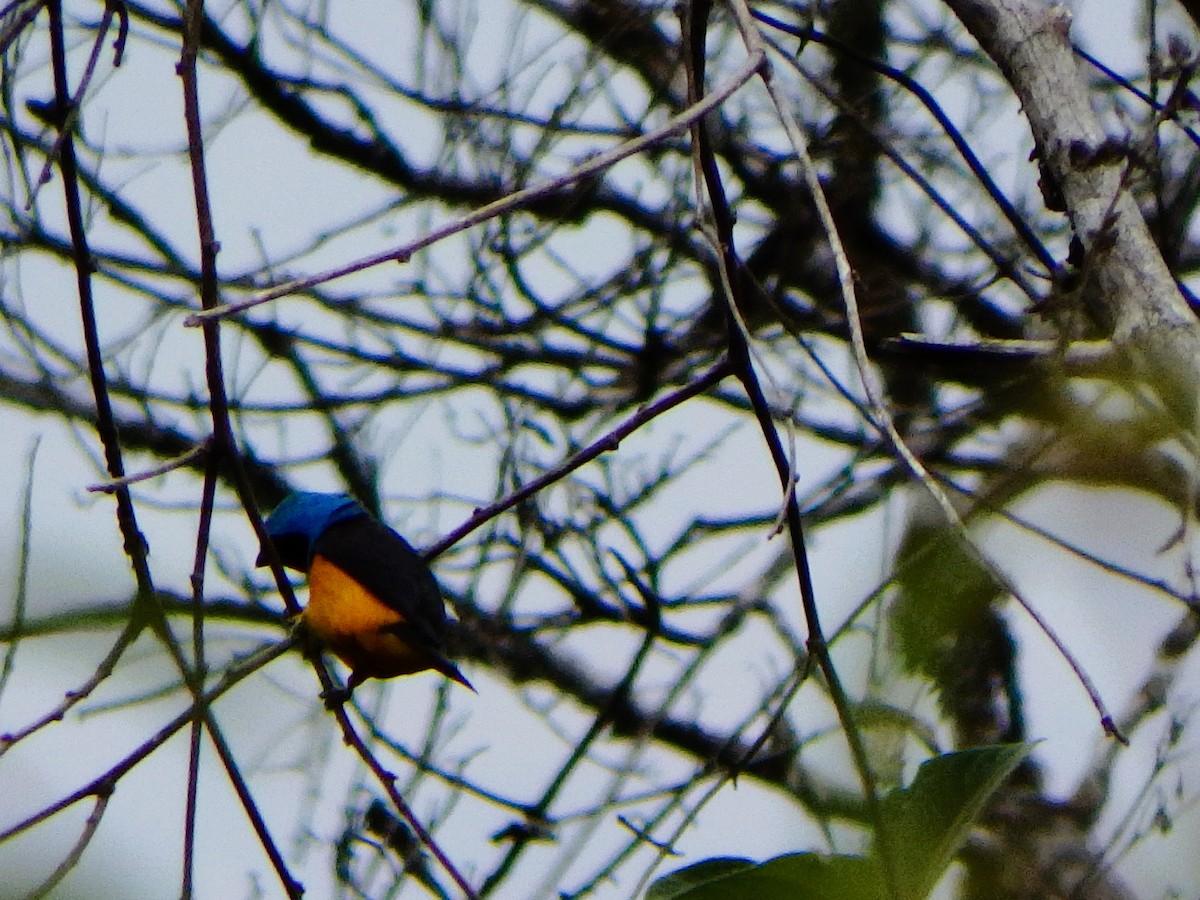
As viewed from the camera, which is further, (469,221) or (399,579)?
(399,579)

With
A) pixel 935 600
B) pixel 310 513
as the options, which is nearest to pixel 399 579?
pixel 310 513

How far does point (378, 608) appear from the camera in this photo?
12.1 feet

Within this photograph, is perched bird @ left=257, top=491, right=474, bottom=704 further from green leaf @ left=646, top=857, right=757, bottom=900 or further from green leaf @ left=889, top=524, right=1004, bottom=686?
green leaf @ left=889, top=524, right=1004, bottom=686

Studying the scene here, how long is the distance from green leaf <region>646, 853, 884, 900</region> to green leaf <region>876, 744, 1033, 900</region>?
23 mm

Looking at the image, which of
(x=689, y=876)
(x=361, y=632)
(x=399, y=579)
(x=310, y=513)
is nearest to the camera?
(x=689, y=876)

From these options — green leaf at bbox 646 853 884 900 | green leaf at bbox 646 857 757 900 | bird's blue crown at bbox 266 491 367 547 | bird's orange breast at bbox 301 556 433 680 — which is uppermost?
bird's blue crown at bbox 266 491 367 547

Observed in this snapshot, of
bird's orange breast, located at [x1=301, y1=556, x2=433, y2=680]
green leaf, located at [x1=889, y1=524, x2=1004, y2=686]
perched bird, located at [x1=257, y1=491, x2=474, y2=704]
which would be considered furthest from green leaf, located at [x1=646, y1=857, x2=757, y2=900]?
bird's orange breast, located at [x1=301, y1=556, x2=433, y2=680]

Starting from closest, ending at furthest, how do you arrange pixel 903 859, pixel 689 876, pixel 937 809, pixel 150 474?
pixel 903 859 < pixel 937 809 < pixel 689 876 < pixel 150 474

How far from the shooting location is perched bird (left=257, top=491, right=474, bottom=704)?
365 centimetres

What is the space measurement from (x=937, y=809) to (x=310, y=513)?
3.65 metres

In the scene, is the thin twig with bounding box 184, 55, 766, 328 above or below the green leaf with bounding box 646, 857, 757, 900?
above

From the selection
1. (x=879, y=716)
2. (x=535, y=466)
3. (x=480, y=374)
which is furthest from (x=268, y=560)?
(x=480, y=374)

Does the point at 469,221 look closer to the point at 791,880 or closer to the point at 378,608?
the point at 791,880

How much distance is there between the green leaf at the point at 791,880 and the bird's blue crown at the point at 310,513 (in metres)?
3.26
